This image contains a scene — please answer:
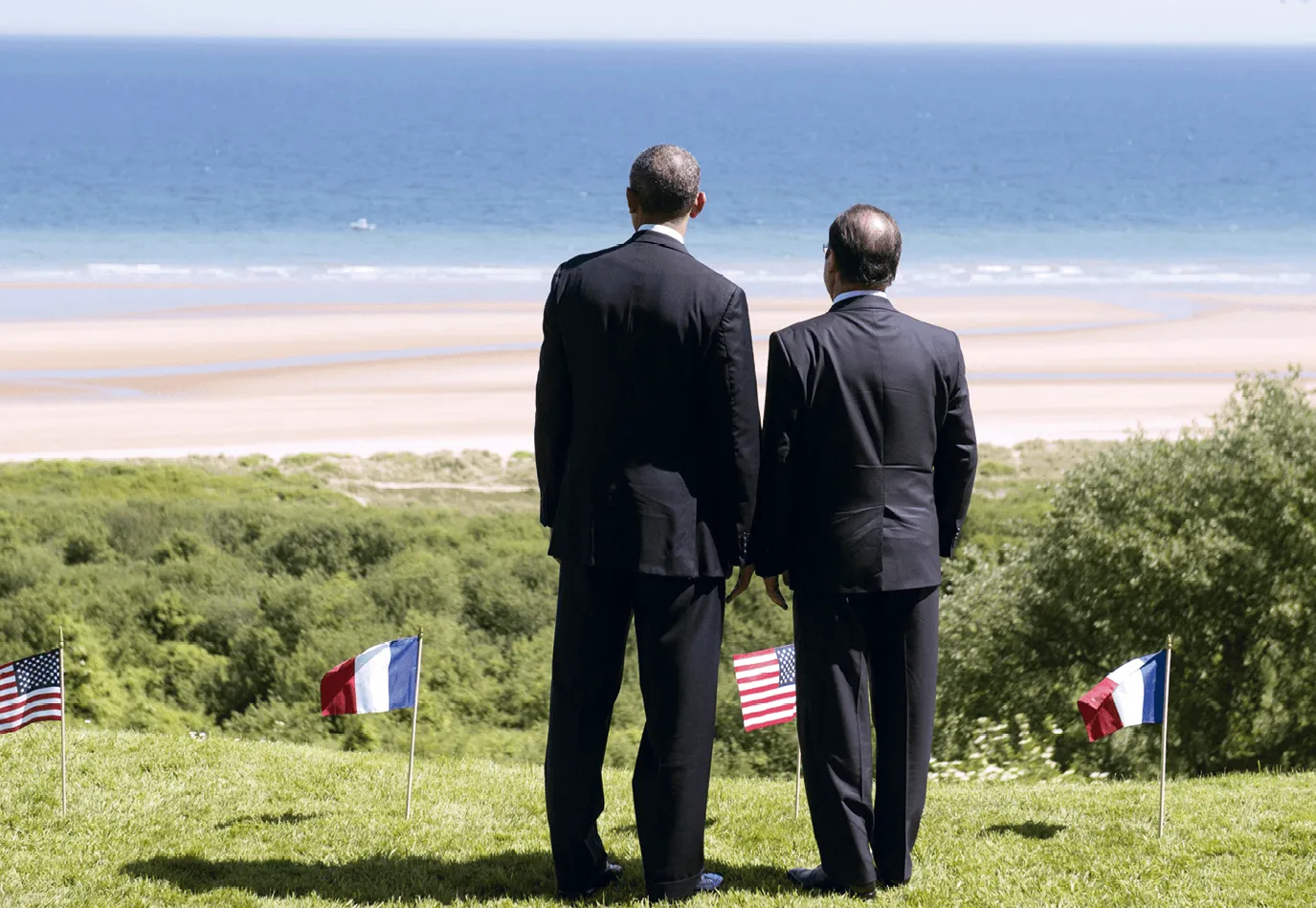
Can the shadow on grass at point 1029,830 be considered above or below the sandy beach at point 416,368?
below

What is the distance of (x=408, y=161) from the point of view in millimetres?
96250

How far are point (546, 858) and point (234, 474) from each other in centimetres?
1919

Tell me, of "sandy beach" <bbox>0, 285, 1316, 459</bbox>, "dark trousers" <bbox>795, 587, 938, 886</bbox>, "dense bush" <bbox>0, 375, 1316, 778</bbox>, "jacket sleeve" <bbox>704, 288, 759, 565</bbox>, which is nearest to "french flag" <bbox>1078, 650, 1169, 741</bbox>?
"dark trousers" <bbox>795, 587, 938, 886</bbox>

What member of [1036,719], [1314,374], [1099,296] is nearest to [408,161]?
[1099,296]

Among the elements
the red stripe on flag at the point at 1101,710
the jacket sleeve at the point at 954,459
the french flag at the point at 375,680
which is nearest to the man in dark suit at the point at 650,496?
the jacket sleeve at the point at 954,459

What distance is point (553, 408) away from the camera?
177 inches

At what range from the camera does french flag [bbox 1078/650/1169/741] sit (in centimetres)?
534

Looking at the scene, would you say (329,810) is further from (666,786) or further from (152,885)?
(666,786)

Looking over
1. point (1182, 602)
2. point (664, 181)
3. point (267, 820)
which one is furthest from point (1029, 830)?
point (1182, 602)

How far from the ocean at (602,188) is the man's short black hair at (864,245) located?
4098 centimetres

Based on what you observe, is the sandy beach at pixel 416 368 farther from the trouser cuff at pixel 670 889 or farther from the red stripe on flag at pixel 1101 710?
the trouser cuff at pixel 670 889

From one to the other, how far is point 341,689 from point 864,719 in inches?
84.1

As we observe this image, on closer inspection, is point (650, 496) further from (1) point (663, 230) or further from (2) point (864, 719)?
(2) point (864, 719)

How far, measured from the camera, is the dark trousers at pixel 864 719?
4.53 meters
